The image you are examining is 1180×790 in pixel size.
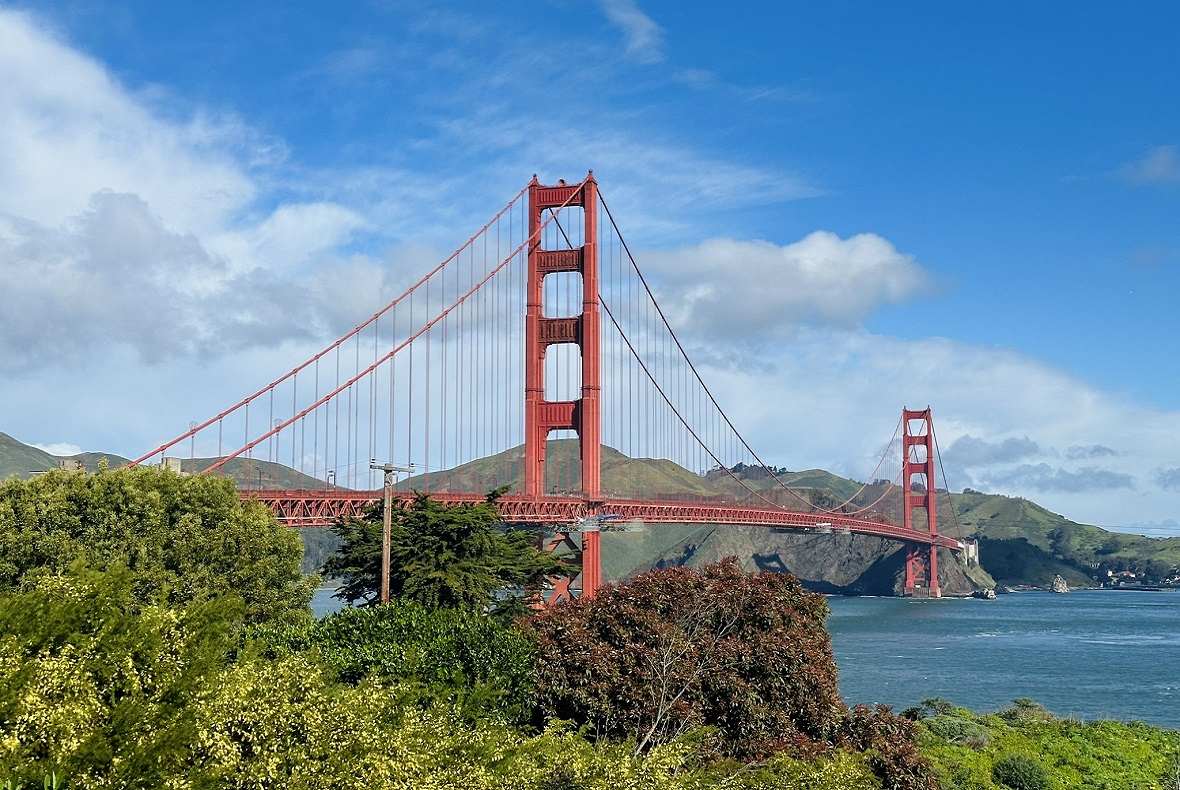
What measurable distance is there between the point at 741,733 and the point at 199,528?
18.4 m

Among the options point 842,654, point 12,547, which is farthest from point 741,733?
point 842,654

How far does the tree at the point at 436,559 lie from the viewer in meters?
36.4

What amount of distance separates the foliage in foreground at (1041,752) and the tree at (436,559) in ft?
47.9

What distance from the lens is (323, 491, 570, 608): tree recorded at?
36.4 meters

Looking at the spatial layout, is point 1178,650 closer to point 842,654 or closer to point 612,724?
point 842,654

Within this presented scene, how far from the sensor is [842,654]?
263ft

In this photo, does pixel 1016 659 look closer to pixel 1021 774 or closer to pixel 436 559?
pixel 1021 774

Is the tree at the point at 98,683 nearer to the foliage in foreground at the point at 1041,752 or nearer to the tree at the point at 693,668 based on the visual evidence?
the tree at the point at 693,668

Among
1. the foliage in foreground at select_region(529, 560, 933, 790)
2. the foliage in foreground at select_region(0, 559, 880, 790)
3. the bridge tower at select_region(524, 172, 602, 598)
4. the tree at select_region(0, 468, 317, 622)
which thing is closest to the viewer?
the foliage in foreground at select_region(0, 559, 880, 790)

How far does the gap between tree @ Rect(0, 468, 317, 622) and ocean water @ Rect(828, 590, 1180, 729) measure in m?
30.6

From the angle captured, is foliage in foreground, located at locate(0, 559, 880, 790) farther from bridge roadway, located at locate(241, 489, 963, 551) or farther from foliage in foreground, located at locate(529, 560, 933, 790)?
bridge roadway, located at locate(241, 489, 963, 551)

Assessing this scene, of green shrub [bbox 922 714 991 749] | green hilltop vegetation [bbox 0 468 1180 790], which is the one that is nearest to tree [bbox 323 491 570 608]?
green hilltop vegetation [bbox 0 468 1180 790]

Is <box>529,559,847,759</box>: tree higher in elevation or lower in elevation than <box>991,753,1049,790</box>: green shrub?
higher

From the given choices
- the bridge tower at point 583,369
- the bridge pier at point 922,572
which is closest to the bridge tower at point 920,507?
the bridge pier at point 922,572
